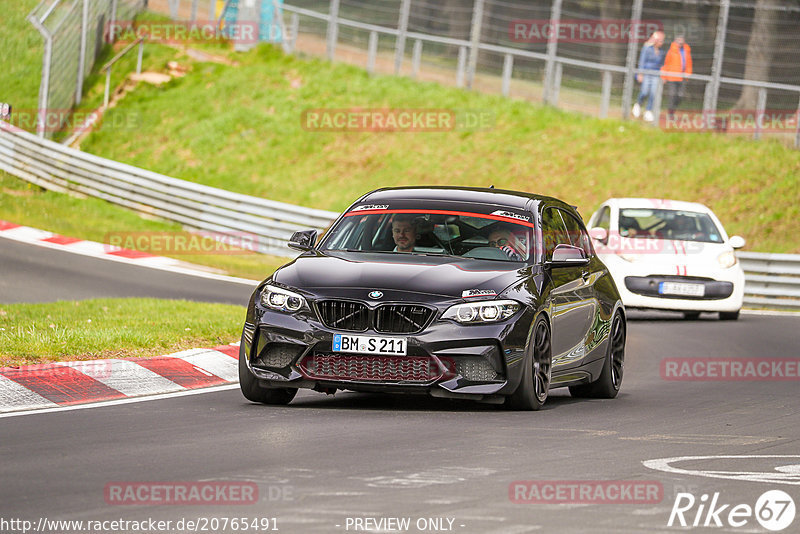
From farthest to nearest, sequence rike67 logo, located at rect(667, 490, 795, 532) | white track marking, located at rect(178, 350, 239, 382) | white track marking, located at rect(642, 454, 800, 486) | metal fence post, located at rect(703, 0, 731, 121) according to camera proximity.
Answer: metal fence post, located at rect(703, 0, 731, 121) → white track marking, located at rect(178, 350, 239, 382) → white track marking, located at rect(642, 454, 800, 486) → rike67 logo, located at rect(667, 490, 795, 532)

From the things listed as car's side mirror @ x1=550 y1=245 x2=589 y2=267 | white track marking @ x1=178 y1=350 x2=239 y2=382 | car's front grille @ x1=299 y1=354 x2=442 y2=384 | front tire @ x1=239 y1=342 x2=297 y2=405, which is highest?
car's side mirror @ x1=550 y1=245 x2=589 y2=267

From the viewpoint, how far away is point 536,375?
403 inches

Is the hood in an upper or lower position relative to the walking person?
lower

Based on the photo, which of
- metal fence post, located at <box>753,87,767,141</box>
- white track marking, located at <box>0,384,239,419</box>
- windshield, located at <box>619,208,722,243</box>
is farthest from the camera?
metal fence post, located at <box>753,87,767,141</box>

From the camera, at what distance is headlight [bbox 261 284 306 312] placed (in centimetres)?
980

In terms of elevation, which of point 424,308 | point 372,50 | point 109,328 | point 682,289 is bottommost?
point 682,289

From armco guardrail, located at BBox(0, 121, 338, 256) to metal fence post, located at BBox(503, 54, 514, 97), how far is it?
7881 millimetres

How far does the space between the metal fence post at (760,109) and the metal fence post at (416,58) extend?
29.6ft

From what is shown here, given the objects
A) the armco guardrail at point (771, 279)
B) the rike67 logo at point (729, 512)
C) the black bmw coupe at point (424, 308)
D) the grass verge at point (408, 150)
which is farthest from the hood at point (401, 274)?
the grass verge at point (408, 150)

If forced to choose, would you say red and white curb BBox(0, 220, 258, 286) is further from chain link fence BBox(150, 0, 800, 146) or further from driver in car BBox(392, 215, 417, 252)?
driver in car BBox(392, 215, 417, 252)

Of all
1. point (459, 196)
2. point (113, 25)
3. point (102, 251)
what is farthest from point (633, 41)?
point (459, 196)

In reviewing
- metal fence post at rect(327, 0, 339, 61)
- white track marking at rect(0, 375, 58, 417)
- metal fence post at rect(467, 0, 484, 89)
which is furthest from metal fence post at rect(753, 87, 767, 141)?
white track marking at rect(0, 375, 58, 417)

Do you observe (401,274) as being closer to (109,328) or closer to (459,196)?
(459,196)

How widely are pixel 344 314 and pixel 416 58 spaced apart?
1056 inches
